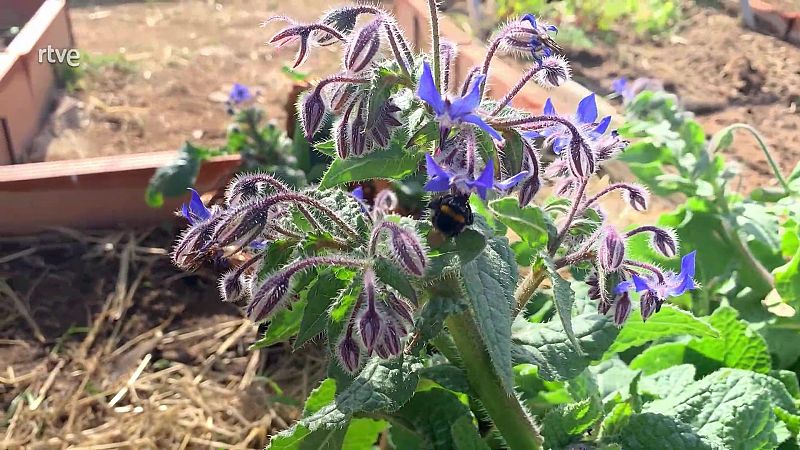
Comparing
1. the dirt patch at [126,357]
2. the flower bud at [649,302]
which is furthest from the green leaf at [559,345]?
the dirt patch at [126,357]

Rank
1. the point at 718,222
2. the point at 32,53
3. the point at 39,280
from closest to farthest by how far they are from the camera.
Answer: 1. the point at 718,222
2. the point at 39,280
3. the point at 32,53

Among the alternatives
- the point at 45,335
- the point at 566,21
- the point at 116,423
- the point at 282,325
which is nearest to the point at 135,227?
the point at 45,335

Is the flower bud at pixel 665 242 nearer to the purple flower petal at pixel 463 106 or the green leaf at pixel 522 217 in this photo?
the green leaf at pixel 522 217

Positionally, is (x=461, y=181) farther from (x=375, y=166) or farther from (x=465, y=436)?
(x=465, y=436)

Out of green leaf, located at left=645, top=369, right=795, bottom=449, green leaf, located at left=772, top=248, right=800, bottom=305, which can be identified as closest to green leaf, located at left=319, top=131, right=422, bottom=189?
green leaf, located at left=645, top=369, right=795, bottom=449

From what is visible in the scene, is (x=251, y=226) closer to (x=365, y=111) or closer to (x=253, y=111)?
(x=365, y=111)

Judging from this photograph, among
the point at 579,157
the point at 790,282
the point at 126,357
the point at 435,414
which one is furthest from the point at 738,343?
the point at 126,357
